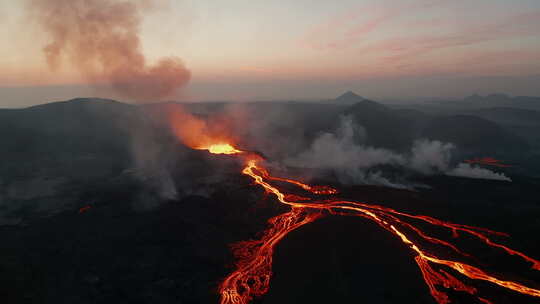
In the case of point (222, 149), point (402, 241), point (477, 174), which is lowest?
point (402, 241)

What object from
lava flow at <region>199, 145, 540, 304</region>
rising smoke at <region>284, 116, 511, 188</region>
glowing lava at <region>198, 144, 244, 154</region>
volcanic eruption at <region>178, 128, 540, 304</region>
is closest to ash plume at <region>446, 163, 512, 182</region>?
rising smoke at <region>284, 116, 511, 188</region>

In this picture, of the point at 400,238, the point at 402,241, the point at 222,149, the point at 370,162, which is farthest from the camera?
the point at 222,149

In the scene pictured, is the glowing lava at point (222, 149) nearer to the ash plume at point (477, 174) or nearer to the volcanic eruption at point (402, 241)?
the volcanic eruption at point (402, 241)

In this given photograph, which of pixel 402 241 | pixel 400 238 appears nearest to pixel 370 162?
pixel 400 238

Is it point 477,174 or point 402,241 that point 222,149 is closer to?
point 402,241

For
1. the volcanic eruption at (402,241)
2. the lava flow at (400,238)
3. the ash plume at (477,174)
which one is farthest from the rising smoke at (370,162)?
the lava flow at (400,238)

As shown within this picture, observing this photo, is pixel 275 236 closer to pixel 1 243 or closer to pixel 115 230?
pixel 115 230

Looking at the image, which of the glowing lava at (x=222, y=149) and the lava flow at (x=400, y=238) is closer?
the lava flow at (x=400, y=238)

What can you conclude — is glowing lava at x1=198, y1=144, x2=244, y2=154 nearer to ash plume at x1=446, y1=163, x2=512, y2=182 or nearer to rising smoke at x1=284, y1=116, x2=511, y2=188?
rising smoke at x1=284, y1=116, x2=511, y2=188

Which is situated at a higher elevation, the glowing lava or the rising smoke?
the glowing lava

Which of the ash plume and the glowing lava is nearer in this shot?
the ash plume
